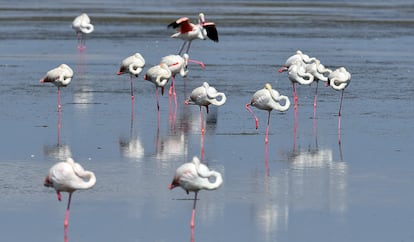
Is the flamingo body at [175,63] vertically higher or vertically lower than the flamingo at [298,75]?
higher

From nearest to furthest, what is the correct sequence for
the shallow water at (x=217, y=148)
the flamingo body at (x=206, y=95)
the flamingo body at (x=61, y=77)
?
the shallow water at (x=217, y=148), the flamingo body at (x=206, y=95), the flamingo body at (x=61, y=77)

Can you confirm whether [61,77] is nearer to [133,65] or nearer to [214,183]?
[133,65]

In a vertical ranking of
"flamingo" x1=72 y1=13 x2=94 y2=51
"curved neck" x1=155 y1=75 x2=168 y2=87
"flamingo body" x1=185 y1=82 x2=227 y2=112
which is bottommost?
"flamingo body" x1=185 y1=82 x2=227 y2=112

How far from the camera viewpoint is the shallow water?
1049 cm

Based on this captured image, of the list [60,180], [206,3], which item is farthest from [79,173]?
[206,3]

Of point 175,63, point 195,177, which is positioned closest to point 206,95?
point 175,63

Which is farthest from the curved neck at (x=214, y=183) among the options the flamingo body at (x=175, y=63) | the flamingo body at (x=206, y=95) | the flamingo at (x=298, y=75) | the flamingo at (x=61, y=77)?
the flamingo body at (x=175, y=63)

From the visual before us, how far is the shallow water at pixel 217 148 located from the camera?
1049 cm

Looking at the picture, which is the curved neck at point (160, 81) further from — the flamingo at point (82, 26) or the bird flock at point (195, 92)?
the flamingo at point (82, 26)

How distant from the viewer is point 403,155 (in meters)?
14.4

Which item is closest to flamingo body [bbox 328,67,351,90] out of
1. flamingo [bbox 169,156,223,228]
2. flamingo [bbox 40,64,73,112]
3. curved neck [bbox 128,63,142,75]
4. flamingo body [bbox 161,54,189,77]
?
flamingo body [bbox 161,54,189,77]

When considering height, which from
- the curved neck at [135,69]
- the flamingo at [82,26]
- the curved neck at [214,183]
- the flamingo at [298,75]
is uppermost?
the flamingo at [82,26]

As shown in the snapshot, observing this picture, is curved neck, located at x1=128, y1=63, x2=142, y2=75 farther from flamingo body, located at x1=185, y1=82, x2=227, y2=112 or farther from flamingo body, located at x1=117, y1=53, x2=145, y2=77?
flamingo body, located at x1=185, y1=82, x2=227, y2=112

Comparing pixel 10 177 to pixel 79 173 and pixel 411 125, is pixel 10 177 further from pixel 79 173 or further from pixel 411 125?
pixel 411 125
